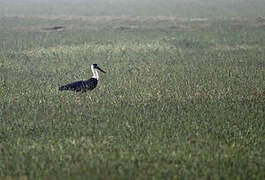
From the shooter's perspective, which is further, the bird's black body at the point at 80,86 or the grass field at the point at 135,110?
the bird's black body at the point at 80,86

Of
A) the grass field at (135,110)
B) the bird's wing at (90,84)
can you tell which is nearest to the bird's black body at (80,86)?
the bird's wing at (90,84)

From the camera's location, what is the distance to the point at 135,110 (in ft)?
38.7

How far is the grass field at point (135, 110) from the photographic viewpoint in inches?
314

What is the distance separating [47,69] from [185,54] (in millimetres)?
6429

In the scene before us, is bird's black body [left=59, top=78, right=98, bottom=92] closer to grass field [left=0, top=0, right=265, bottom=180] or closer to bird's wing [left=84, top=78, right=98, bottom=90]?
bird's wing [left=84, top=78, right=98, bottom=90]

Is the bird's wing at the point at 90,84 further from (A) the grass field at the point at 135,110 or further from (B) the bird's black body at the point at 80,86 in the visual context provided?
(A) the grass field at the point at 135,110

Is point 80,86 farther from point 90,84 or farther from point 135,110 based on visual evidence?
point 135,110

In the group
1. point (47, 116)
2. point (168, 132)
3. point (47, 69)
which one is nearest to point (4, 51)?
point (47, 69)

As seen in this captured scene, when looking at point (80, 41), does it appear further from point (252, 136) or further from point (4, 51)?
point (252, 136)

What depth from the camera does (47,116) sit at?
11.3 meters

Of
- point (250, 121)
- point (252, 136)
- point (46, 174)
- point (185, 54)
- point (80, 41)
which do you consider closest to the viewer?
point (46, 174)

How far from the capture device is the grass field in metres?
7.98

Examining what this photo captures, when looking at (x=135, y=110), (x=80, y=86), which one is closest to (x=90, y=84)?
(x=80, y=86)

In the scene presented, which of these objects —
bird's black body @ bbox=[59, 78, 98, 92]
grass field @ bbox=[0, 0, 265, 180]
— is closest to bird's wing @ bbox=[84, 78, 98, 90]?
bird's black body @ bbox=[59, 78, 98, 92]
